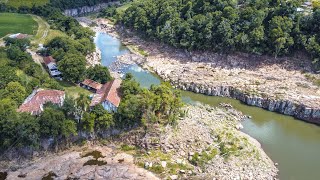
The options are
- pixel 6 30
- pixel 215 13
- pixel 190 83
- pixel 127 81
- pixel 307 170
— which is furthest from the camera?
pixel 6 30

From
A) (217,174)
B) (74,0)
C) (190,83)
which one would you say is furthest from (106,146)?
(74,0)

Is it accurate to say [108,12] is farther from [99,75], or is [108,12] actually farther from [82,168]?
[82,168]

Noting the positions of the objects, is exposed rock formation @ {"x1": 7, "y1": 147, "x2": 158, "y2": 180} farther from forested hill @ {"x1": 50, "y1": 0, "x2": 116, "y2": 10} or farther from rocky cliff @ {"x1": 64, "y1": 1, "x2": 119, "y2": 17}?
rocky cliff @ {"x1": 64, "y1": 1, "x2": 119, "y2": 17}

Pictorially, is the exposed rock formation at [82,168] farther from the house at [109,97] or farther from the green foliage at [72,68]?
the green foliage at [72,68]

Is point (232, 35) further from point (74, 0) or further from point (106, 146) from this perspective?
point (74, 0)

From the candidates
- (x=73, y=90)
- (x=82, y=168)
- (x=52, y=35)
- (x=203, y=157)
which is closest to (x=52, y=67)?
(x=73, y=90)

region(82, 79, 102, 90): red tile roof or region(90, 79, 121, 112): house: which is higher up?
region(90, 79, 121, 112): house

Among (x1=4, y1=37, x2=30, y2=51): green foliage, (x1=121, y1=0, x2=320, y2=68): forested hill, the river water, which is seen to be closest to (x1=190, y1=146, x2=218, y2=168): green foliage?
the river water
